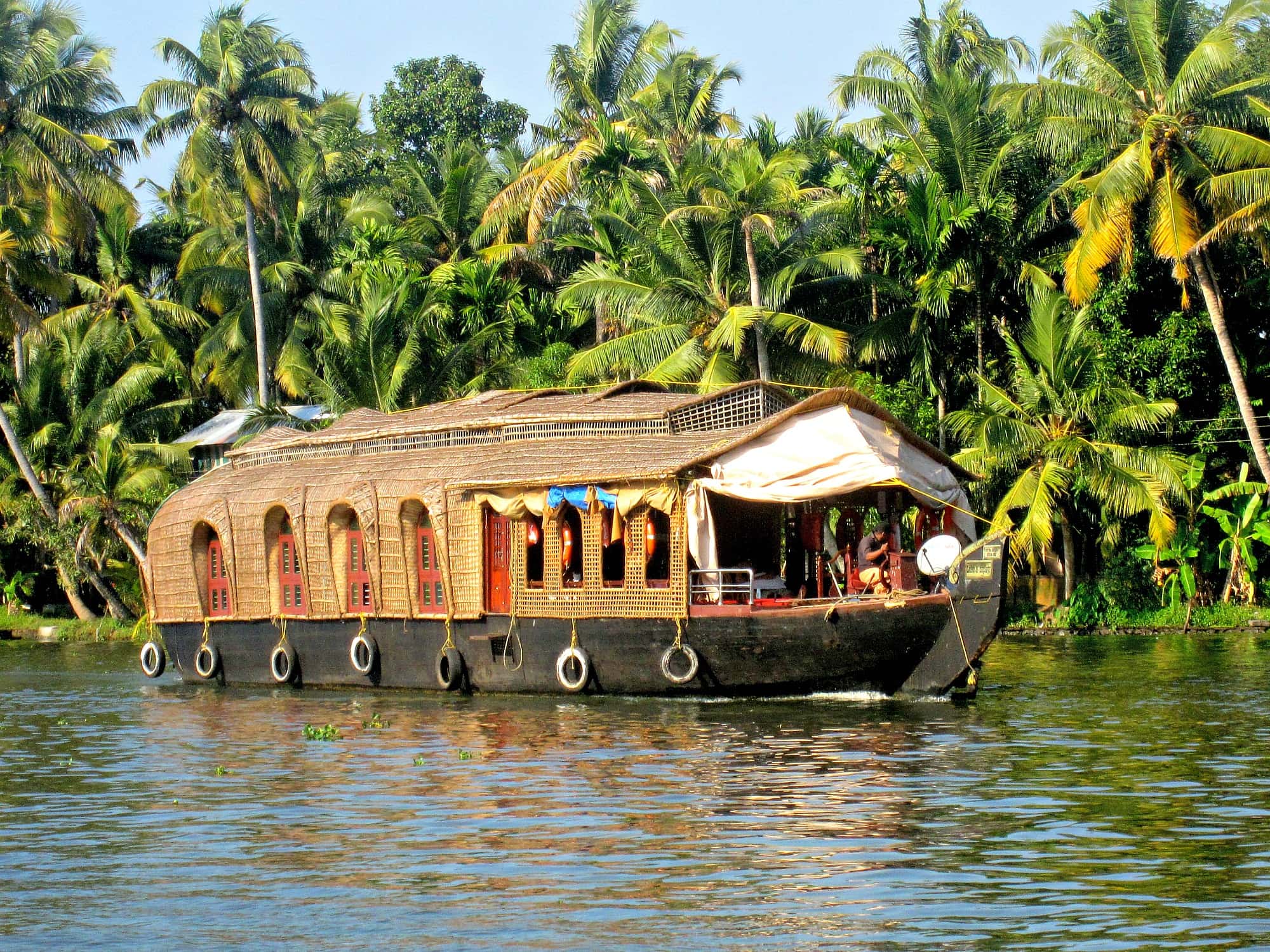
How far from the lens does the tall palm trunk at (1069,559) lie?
26.1 meters

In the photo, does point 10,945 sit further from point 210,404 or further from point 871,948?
point 210,404

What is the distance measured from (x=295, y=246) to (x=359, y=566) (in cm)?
1861

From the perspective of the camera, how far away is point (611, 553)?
55.9ft

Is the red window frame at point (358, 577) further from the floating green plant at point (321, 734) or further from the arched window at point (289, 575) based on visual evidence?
the floating green plant at point (321, 734)

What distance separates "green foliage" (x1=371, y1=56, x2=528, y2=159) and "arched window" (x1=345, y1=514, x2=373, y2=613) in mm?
27342

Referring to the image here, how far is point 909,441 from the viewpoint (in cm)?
1630

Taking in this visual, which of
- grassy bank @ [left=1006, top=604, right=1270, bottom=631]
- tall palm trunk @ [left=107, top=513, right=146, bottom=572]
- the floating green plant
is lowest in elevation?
the floating green plant

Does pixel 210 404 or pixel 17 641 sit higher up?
pixel 210 404

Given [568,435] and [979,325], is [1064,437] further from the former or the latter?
[568,435]

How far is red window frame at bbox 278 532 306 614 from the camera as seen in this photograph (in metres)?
18.4

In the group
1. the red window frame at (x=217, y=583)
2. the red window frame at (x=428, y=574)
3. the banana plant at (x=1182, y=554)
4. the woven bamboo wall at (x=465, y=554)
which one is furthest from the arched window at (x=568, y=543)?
the banana plant at (x=1182, y=554)

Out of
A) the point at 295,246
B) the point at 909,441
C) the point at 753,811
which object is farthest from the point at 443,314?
the point at 753,811

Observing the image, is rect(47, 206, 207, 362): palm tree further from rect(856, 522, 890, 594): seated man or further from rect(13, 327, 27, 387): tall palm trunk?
rect(856, 522, 890, 594): seated man

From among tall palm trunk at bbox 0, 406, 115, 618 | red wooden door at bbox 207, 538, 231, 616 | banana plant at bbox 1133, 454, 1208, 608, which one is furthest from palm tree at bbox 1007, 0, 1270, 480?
tall palm trunk at bbox 0, 406, 115, 618
